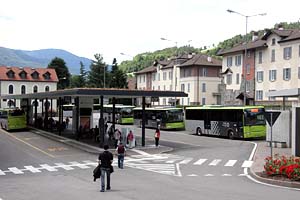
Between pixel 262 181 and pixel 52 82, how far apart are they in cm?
9973

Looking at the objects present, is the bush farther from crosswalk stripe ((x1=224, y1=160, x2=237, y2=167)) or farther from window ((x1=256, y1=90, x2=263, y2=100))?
window ((x1=256, y1=90, x2=263, y2=100))

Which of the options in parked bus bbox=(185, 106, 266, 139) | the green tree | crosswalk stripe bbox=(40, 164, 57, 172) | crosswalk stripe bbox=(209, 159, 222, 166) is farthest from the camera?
the green tree

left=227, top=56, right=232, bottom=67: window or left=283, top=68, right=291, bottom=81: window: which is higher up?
left=227, top=56, right=232, bottom=67: window

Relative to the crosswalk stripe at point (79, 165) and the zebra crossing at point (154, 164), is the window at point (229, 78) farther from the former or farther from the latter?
the crosswalk stripe at point (79, 165)

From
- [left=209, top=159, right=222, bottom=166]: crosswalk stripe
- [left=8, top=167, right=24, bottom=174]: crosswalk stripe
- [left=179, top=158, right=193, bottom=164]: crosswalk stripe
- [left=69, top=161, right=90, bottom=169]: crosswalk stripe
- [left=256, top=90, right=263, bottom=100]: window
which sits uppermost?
[left=256, top=90, right=263, bottom=100]: window

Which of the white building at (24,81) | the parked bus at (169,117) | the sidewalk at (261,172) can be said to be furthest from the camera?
the white building at (24,81)

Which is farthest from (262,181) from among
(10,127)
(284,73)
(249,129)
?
(284,73)

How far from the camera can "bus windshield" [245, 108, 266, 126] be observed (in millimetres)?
38987

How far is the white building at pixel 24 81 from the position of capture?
107688 millimetres

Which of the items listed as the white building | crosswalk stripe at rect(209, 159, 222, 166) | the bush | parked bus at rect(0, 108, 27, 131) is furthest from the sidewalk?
the white building

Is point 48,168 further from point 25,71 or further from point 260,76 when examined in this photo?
point 25,71

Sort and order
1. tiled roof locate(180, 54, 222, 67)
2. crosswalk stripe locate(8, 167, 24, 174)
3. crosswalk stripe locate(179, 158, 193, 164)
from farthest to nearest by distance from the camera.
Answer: tiled roof locate(180, 54, 222, 67) < crosswalk stripe locate(179, 158, 193, 164) < crosswalk stripe locate(8, 167, 24, 174)

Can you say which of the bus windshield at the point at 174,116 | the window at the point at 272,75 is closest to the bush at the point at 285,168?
the bus windshield at the point at 174,116

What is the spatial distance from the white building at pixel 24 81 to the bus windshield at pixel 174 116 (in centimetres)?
6184
